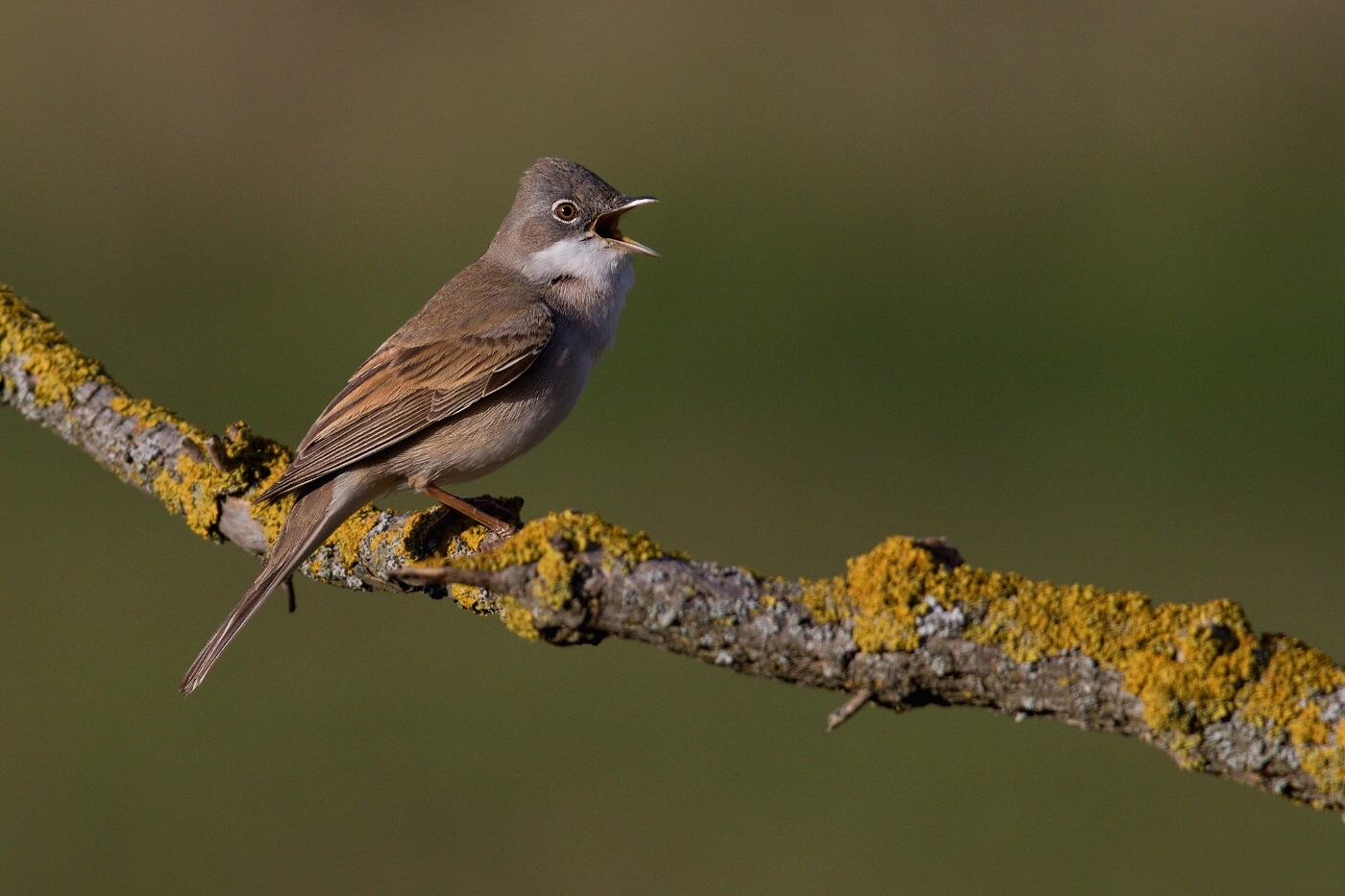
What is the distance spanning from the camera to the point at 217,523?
497 cm

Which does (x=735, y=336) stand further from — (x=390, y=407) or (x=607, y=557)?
(x=607, y=557)

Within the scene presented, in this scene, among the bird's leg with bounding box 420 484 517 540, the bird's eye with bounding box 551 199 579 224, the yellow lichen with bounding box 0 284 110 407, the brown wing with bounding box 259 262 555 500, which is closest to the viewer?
the bird's leg with bounding box 420 484 517 540

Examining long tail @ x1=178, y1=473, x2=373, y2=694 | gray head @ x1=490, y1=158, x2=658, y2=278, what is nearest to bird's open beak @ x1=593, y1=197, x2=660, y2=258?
gray head @ x1=490, y1=158, x2=658, y2=278

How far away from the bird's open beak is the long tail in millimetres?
1781

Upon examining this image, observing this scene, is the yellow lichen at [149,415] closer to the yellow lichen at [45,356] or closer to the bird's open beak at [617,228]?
the yellow lichen at [45,356]

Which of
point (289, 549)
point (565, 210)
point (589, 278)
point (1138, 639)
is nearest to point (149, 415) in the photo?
point (289, 549)

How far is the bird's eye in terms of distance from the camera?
230 inches

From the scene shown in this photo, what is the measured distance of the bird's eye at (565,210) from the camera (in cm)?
584

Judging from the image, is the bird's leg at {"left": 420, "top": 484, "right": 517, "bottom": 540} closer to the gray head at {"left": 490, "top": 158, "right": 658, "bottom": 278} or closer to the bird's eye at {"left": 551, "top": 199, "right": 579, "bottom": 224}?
the gray head at {"left": 490, "top": 158, "right": 658, "bottom": 278}

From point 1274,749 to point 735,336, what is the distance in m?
7.95

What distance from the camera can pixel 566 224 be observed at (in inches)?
229

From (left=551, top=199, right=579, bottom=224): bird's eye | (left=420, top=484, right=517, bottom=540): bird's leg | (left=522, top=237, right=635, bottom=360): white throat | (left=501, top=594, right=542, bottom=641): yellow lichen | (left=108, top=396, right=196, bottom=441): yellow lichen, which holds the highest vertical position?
(left=551, top=199, right=579, bottom=224): bird's eye

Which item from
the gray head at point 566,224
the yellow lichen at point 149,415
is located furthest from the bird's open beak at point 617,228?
the yellow lichen at point 149,415

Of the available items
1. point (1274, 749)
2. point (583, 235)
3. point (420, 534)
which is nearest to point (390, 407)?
point (420, 534)
